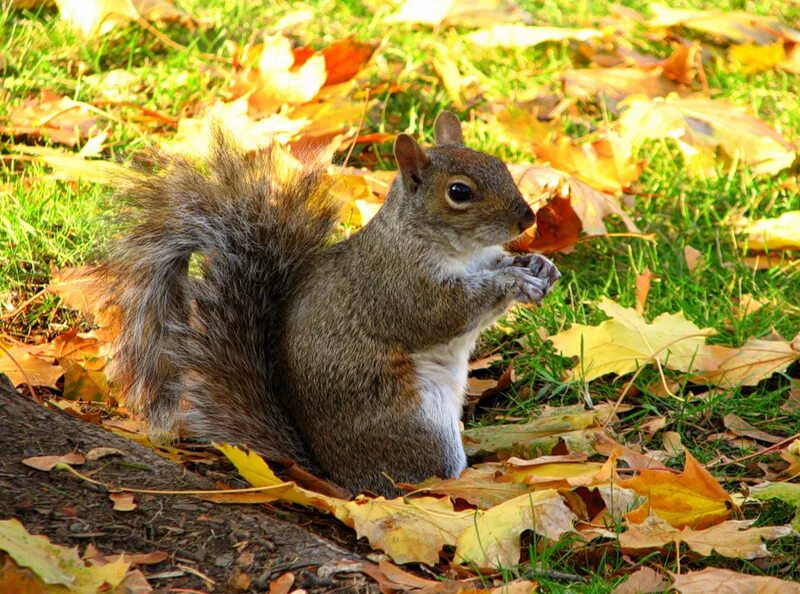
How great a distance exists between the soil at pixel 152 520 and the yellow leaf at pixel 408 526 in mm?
48

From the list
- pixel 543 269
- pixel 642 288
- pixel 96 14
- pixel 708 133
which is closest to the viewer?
pixel 543 269

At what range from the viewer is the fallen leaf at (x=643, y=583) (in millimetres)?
1541

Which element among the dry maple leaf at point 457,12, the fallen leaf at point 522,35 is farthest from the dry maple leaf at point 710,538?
the dry maple leaf at point 457,12

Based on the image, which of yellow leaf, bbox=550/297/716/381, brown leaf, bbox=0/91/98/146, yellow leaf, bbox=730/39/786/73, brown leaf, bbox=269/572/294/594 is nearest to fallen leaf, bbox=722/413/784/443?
yellow leaf, bbox=550/297/716/381

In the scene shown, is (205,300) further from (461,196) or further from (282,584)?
(282,584)

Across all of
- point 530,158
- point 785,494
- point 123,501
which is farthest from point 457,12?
point 123,501

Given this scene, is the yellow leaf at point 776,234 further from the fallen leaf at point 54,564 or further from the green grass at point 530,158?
the fallen leaf at point 54,564

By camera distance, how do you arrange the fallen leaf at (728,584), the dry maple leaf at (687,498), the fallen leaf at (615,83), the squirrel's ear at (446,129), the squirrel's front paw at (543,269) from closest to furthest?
the fallen leaf at (728,584), the dry maple leaf at (687,498), the squirrel's front paw at (543,269), the squirrel's ear at (446,129), the fallen leaf at (615,83)

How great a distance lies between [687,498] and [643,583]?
0.23 meters

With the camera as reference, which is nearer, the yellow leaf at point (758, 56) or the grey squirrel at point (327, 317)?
the grey squirrel at point (327, 317)

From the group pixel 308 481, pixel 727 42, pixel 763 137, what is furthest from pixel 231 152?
pixel 727 42

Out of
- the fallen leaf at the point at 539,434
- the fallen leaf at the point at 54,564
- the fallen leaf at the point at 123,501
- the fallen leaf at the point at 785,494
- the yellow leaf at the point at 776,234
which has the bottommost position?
the fallen leaf at the point at 539,434

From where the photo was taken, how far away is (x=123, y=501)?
164cm

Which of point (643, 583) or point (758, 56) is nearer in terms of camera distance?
point (643, 583)
